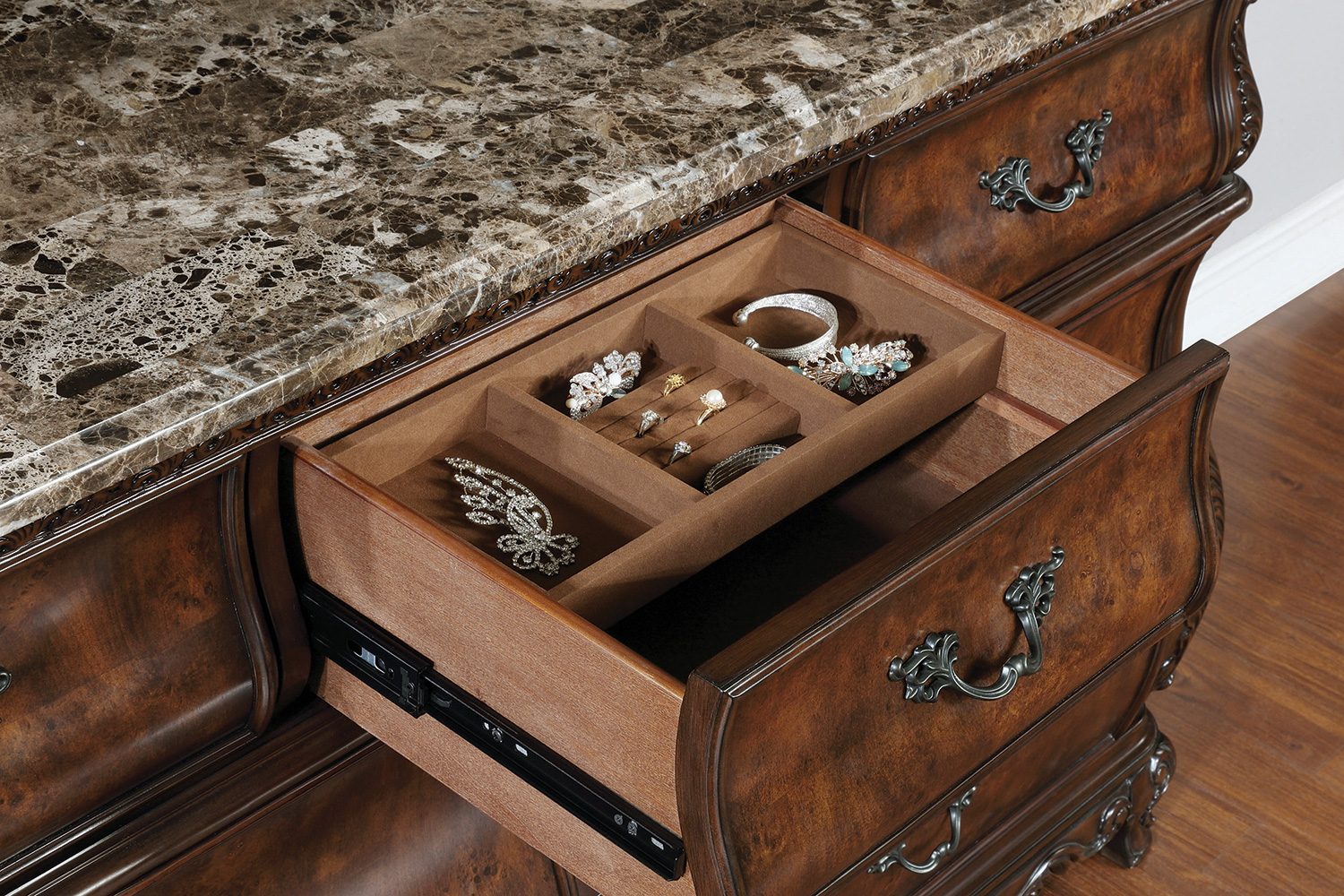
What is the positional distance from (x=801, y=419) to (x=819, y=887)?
35 centimetres

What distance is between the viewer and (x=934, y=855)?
937 millimetres

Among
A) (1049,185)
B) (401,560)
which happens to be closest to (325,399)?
(401,560)

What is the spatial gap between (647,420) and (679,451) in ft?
0.11

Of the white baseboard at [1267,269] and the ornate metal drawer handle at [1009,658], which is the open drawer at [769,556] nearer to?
the ornate metal drawer handle at [1009,658]

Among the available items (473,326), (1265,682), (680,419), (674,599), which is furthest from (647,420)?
(1265,682)

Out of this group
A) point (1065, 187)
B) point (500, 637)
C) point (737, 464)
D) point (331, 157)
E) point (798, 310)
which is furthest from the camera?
point (1065, 187)

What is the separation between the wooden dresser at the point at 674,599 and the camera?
0.74m

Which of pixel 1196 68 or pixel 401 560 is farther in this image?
pixel 1196 68

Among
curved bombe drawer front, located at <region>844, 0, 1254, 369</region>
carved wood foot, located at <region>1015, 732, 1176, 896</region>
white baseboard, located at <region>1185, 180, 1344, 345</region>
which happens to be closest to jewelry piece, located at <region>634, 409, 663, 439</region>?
curved bombe drawer front, located at <region>844, 0, 1254, 369</region>

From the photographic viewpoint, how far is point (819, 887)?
807 mm

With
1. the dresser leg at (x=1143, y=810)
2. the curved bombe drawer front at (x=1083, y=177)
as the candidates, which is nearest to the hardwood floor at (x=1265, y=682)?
the dresser leg at (x=1143, y=810)

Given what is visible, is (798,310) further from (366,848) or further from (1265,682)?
(1265,682)

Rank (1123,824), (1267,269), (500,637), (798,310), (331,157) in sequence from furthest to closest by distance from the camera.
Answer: (1267,269) → (1123,824) → (798,310) → (331,157) → (500,637)

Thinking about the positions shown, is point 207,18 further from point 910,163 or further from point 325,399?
point 910,163
